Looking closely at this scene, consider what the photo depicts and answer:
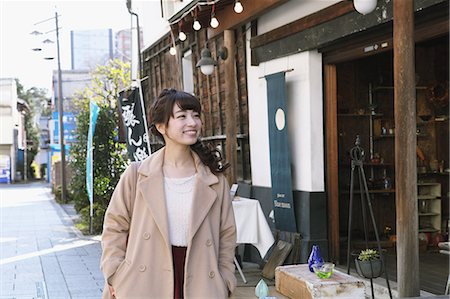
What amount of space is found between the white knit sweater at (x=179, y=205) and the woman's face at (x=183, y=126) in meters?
0.21

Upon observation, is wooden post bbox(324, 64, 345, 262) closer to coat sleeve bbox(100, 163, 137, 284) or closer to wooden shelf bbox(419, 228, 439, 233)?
wooden shelf bbox(419, 228, 439, 233)

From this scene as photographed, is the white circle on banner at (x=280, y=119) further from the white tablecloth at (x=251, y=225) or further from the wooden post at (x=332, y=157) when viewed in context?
the white tablecloth at (x=251, y=225)

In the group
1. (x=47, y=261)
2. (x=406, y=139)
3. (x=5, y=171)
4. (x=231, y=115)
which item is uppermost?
(x=231, y=115)

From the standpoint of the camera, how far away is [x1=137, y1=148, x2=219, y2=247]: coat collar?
345 cm

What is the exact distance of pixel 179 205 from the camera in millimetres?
3543

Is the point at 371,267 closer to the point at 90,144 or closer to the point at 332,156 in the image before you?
the point at 332,156

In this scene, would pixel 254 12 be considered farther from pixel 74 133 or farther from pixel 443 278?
pixel 74 133

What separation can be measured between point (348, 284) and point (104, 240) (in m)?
3.43

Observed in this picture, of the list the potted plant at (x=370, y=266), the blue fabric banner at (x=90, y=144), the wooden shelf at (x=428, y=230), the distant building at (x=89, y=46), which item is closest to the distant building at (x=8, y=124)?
the distant building at (x=89, y=46)

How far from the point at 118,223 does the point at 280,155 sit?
5.81m

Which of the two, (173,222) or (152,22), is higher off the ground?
(152,22)

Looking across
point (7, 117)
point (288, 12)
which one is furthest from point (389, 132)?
point (7, 117)

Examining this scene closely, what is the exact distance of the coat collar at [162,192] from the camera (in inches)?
136

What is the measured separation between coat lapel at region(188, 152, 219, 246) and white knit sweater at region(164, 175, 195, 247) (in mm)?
37
